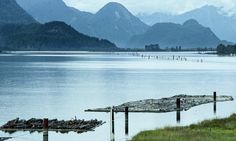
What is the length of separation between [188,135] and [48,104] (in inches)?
1988

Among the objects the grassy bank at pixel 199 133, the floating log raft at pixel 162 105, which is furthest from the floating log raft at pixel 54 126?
the floating log raft at pixel 162 105

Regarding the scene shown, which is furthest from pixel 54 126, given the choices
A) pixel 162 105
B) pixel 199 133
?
pixel 162 105

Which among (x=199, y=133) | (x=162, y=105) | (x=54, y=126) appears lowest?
(x=199, y=133)

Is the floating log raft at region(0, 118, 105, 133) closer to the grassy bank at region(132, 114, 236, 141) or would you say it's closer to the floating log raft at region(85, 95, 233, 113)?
the grassy bank at region(132, 114, 236, 141)

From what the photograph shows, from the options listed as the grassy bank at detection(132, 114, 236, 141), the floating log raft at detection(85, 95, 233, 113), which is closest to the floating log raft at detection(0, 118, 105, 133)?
the grassy bank at detection(132, 114, 236, 141)

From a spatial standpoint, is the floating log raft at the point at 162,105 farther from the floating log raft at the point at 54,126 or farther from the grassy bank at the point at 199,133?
the grassy bank at the point at 199,133

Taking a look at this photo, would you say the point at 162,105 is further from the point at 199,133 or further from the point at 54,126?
the point at 199,133

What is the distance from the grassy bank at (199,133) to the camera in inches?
1529

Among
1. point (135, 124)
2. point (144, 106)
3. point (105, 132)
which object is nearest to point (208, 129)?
point (105, 132)

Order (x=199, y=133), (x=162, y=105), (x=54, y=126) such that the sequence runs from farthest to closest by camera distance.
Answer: (x=162, y=105)
(x=54, y=126)
(x=199, y=133)

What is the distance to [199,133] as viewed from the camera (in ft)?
136

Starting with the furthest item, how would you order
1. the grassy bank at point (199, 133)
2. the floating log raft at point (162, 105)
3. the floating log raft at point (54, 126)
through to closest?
the floating log raft at point (162, 105)
the floating log raft at point (54, 126)
the grassy bank at point (199, 133)

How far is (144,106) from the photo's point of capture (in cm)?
7819

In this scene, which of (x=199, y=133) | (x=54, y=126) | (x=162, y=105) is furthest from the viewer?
(x=162, y=105)
